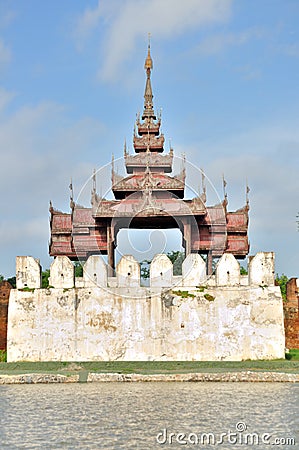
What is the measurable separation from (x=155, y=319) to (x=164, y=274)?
1.10 meters

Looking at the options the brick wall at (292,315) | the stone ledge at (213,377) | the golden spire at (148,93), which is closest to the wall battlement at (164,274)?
the brick wall at (292,315)

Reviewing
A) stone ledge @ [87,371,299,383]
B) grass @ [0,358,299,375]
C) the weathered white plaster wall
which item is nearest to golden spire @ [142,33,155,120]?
the weathered white plaster wall

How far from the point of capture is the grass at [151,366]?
47.8 ft

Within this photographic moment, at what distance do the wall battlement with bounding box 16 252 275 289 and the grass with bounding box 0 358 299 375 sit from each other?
1.99m

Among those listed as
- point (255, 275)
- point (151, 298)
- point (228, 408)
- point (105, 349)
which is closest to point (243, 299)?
point (255, 275)

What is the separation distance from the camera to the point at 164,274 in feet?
56.0

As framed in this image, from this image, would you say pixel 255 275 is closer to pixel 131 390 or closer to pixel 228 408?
pixel 131 390

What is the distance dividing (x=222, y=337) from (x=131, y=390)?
5.17m

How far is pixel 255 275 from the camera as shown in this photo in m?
17.1

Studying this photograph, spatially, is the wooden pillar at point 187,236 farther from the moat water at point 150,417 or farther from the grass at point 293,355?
the moat water at point 150,417

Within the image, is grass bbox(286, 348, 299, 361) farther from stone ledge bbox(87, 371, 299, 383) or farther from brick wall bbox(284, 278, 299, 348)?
stone ledge bbox(87, 371, 299, 383)

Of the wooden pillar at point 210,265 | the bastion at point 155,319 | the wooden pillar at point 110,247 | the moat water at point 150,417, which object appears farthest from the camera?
the wooden pillar at point 210,265

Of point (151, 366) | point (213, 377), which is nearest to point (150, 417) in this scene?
point (213, 377)

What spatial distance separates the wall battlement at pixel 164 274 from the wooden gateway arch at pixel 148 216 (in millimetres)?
5497
